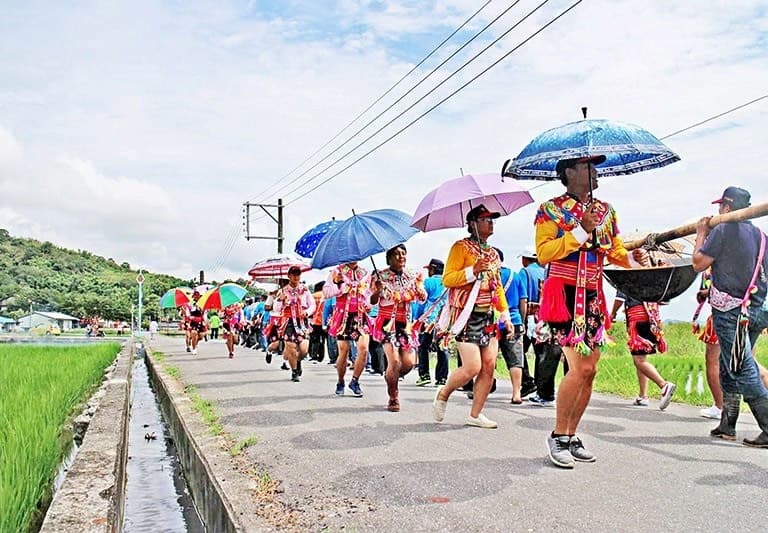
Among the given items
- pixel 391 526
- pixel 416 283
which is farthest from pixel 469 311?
pixel 391 526

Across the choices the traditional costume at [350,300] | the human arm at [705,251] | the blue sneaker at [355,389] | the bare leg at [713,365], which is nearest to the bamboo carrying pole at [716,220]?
the human arm at [705,251]

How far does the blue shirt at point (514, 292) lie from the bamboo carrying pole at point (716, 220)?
3305 millimetres

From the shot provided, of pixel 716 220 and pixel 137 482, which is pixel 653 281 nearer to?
pixel 716 220

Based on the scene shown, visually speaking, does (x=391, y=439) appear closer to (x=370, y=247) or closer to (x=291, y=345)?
(x=370, y=247)

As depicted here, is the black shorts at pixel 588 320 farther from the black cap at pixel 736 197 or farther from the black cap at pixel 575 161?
the black cap at pixel 736 197

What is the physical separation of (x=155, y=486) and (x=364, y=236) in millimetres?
2818

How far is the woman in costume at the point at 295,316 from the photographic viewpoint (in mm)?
10664

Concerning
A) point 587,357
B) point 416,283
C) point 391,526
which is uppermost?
point 416,283

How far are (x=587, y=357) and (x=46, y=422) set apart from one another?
3635mm

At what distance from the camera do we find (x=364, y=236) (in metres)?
7.23

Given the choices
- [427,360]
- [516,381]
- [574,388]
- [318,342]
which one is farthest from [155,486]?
[318,342]

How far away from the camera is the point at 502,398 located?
858 cm

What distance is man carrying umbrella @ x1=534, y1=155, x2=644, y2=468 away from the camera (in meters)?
4.64

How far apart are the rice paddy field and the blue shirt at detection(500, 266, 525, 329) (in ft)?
14.8
